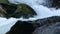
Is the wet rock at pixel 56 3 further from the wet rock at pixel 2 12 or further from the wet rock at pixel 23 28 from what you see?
the wet rock at pixel 23 28

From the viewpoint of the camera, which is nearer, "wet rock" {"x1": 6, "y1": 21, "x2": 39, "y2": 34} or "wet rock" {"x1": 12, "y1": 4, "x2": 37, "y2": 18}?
"wet rock" {"x1": 6, "y1": 21, "x2": 39, "y2": 34}

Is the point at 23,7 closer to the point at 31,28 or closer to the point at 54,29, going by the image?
the point at 31,28

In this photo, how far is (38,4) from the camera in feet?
36.2

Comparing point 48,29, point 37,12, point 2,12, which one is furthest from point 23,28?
point 37,12

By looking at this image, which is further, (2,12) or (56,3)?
(56,3)

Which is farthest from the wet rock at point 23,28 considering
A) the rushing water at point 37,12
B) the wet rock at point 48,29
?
the rushing water at point 37,12

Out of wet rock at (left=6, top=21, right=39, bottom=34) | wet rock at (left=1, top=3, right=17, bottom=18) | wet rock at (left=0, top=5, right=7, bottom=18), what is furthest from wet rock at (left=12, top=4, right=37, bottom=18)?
wet rock at (left=6, top=21, right=39, bottom=34)

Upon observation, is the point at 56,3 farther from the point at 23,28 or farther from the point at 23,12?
the point at 23,28

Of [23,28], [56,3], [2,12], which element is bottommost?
[56,3]

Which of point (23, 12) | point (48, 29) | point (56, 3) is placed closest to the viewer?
point (48, 29)

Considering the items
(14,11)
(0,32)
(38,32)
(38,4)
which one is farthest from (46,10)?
(38,32)

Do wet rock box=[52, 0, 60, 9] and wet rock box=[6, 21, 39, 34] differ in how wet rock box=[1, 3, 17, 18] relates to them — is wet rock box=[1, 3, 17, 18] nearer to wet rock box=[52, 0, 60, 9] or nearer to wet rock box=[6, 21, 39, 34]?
wet rock box=[52, 0, 60, 9]

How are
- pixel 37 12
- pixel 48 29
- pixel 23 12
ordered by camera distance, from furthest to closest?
1. pixel 37 12
2. pixel 23 12
3. pixel 48 29

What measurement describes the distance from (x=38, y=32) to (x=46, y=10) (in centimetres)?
484
